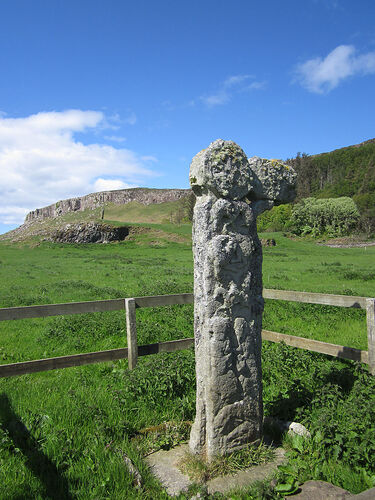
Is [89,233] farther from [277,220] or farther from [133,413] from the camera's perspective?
[133,413]

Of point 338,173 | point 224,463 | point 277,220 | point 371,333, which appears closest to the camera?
point 224,463

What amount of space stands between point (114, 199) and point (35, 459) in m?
179

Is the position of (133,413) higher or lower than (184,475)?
higher

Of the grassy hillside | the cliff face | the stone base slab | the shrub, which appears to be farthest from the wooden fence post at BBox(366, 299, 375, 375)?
the cliff face

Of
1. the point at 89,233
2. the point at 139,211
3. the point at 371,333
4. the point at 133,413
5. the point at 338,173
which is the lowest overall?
the point at 133,413

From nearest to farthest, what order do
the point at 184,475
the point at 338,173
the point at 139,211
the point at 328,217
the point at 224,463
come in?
the point at 184,475, the point at 224,463, the point at 328,217, the point at 338,173, the point at 139,211

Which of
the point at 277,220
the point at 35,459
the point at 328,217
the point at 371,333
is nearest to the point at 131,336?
the point at 35,459

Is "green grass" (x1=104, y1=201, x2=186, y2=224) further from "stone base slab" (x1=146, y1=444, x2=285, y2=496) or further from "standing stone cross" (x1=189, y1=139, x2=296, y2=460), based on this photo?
"stone base slab" (x1=146, y1=444, x2=285, y2=496)

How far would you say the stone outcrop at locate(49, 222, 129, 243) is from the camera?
62.0 meters

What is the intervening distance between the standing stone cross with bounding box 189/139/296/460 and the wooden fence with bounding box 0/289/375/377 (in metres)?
2.10

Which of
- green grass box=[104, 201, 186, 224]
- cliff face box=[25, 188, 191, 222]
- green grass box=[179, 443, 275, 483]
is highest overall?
cliff face box=[25, 188, 191, 222]

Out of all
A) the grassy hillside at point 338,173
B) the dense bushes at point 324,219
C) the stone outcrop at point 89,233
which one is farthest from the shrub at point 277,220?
the stone outcrop at point 89,233

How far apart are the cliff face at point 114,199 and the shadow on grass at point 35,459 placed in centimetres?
15430

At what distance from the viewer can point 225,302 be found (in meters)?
4.27
